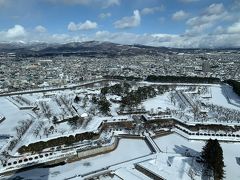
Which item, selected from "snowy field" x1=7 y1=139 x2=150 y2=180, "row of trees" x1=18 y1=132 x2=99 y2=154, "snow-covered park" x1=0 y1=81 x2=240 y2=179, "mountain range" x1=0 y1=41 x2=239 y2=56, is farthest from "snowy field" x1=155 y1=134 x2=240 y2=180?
"mountain range" x1=0 y1=41 x2=239 y2=56

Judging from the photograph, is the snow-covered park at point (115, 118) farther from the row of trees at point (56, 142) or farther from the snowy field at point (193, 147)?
the row of trees at point (56, 142)

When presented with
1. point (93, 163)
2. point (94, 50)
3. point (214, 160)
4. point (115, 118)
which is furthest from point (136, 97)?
point (94, 50)

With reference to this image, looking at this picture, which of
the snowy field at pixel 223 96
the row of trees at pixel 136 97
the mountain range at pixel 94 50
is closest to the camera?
the row of trees at pixel 136 97

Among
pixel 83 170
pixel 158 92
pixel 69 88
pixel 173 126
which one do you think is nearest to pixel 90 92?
pixel 69 88

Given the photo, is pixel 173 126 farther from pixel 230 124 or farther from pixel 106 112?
pixel 106 112

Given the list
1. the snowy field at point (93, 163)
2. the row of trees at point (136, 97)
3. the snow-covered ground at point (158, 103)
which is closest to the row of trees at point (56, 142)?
the snowy field at point (93, 163)

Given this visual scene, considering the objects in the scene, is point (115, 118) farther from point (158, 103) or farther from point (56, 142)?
point (158, 103)

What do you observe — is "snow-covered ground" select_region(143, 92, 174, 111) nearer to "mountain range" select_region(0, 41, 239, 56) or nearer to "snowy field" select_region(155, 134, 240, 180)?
"snowy field" select_region(155, 134, 240, 180)
